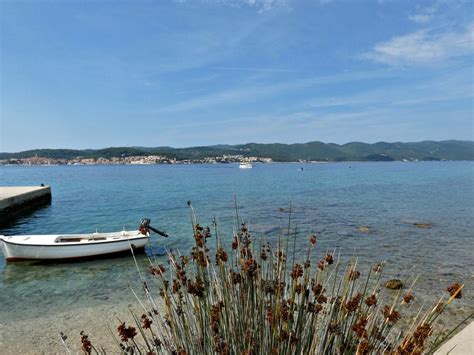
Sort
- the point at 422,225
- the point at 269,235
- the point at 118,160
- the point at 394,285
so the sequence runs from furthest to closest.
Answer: the point at 118,160, the point at 422,225, the point at 269,235, the point at 394,285

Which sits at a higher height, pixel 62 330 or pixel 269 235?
pixel 62 330

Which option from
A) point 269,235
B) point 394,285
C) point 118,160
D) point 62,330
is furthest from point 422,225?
point 118,160

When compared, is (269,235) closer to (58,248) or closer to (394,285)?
(394,285)

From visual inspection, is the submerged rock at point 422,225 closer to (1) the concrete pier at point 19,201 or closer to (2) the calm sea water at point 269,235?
(2) the calm sea water at point 269,235

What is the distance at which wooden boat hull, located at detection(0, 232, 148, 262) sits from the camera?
1116 cm

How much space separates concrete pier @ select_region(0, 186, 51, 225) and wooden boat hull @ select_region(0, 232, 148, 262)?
10.1 metres

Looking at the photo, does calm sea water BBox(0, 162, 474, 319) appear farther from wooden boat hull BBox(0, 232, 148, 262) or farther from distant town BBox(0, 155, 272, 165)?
distant town BBox(0, 155, 272, 165)

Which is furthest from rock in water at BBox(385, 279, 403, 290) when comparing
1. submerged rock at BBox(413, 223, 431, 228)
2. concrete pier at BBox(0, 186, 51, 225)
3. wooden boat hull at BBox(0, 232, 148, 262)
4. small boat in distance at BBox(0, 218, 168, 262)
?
concrete pier at BBox(0, 186, 51, 225)

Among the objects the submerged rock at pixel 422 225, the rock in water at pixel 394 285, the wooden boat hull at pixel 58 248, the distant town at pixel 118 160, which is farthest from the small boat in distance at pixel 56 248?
the distant town at pixel 118 160

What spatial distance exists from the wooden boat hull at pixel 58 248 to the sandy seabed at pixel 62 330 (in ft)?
13.5

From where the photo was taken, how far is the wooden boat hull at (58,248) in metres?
11.2

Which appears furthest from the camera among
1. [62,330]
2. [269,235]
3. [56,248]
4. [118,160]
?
[118,160]

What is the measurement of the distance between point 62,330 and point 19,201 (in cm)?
2036

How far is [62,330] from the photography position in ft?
21.0
